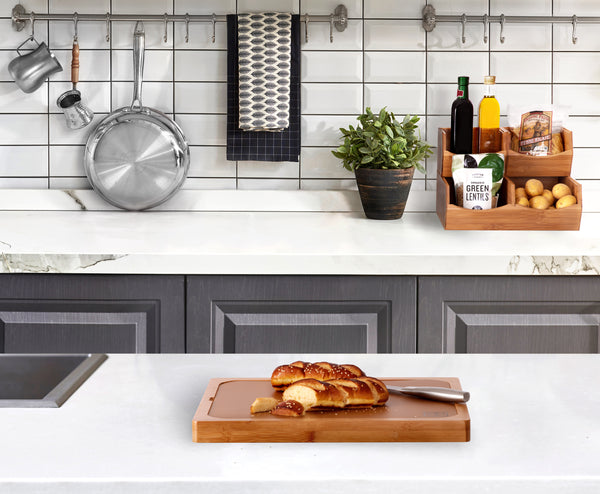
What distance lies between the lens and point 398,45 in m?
2.40

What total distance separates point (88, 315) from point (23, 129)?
0.89 m

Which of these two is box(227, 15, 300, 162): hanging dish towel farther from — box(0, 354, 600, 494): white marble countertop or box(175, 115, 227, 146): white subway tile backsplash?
box(0, 354, 600, 494): white marble countertop

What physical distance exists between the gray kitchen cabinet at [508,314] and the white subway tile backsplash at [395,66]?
85cm

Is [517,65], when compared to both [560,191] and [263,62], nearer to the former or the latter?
[560,191]

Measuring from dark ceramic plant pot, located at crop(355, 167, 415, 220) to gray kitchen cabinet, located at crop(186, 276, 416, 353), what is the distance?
433 mm

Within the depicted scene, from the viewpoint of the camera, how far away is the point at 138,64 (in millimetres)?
2318

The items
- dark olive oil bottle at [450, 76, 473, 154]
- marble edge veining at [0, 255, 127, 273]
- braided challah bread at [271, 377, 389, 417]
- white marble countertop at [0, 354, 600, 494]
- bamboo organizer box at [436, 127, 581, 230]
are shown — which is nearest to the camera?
white marble countertop at [0, 354, 600, 494]

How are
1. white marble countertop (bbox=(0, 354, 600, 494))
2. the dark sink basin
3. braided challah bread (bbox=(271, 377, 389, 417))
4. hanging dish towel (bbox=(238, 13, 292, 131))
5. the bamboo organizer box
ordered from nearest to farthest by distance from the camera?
white marble countertop (bbox=(0, 354, 600, 494)) → braided challah bread (bbox=(271, 377, 389, 417)) → the dark sink basin → the bamboo organizer box → hanging dish towel (bbox=(238, 13, 292, 131))

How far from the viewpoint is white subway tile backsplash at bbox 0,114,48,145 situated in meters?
2.43

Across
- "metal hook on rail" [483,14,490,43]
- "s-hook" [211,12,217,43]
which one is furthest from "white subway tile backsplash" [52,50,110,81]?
"metal hook on rail" [483,14,490,43]

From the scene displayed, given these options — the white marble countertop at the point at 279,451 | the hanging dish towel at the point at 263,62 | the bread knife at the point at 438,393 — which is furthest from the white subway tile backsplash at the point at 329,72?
the bread knife at the point at 438,393

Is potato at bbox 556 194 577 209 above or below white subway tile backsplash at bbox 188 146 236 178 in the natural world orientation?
below

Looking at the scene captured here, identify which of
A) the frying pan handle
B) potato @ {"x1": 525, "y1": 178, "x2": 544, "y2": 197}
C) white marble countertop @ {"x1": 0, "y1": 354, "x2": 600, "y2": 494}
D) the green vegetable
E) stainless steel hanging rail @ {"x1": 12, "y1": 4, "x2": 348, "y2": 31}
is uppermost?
stainless steel hanging rail @ {"x1": 12, "y1": 4, "x2": 348, "y2": 31}

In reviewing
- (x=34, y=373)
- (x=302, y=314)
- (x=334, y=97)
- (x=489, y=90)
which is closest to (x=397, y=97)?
(x=334, y=97)
